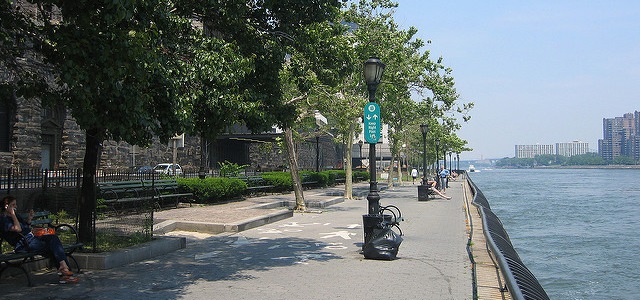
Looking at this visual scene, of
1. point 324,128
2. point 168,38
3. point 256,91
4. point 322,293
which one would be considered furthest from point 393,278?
point 324,128

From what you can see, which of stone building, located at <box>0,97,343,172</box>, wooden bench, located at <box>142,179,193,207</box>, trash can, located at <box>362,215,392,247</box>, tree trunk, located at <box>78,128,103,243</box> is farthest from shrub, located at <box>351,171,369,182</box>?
tree trunk, located at <box>78,128,103,243</box>

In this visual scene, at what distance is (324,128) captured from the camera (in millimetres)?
32219

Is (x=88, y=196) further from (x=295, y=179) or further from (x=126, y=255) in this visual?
(x=295, y=179)

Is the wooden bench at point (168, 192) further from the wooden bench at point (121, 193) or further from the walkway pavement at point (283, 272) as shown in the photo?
the walkway pavement at point (283, 272)

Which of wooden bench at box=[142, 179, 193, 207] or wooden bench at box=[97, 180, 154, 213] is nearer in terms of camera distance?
wooden bench at box=[97, 180, 154, 213]

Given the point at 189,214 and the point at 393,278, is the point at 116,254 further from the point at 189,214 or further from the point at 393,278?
the point at 189,214

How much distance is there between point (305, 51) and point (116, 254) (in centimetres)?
502

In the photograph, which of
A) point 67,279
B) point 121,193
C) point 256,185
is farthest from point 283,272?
point 256,185

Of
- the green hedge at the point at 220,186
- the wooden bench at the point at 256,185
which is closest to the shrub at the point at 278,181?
the green hedge at the point at 220,186

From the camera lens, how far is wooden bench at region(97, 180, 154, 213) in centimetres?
1563

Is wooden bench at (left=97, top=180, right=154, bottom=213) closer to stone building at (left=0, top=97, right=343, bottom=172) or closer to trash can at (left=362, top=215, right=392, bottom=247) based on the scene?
stone building at (left=0, top=97, right=343, bottom=172)

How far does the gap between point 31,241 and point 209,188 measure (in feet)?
42.3

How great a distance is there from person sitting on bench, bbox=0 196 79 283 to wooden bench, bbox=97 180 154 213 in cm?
750

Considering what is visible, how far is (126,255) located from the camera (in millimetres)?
9250
